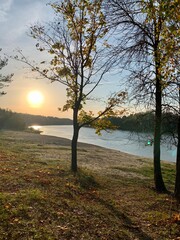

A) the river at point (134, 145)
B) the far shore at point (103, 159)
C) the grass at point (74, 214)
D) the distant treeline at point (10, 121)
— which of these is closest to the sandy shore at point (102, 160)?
the far shore at point (103, 159)

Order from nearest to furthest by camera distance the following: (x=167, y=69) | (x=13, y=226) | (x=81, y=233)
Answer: (x=13, y=226) → (x=81, y=233) → (x=167, y=69)

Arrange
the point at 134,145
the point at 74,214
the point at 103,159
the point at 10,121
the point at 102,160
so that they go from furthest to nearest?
the point at 10,121 → the point at 134,145 → the point at 103,159 → the point at 102,160 → the point at 74,214

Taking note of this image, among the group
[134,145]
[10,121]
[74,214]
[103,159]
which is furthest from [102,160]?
[10,121]

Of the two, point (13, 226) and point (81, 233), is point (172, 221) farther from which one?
point (13, 226)

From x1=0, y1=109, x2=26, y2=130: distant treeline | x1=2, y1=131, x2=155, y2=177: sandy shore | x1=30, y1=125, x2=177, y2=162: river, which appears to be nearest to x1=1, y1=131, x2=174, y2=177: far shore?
x1=2, y1=131, x2=155, y2=177: sandy shore

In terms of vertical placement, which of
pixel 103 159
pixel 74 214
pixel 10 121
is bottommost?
pixel 103 159

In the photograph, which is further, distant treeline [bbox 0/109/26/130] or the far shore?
distant treeline [bbox 0/109/26/130]

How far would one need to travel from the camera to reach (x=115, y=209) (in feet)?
31.2

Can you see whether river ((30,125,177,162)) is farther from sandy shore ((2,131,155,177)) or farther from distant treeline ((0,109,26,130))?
distant treeline ((0,109,26,130))

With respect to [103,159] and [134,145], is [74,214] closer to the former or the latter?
[103,159]

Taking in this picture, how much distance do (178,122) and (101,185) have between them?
5090 mm

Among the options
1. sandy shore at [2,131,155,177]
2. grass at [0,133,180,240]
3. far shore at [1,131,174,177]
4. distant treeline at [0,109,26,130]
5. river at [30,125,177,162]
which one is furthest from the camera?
distant treeline at [0,109,26,130]

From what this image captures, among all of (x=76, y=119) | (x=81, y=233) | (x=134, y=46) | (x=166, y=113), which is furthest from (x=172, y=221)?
(x=76, y=119)

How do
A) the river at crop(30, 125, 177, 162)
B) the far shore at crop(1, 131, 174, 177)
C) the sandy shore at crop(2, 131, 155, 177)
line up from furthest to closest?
the far shore at crop(1, 131, 174, 177)
the sandy shore at crop(2, 131, 155, 177)
the river at crop(30, 125, 177, 162)
